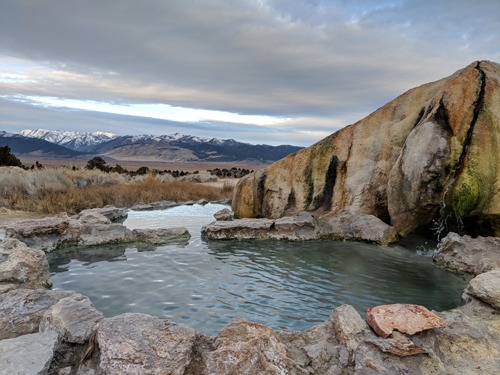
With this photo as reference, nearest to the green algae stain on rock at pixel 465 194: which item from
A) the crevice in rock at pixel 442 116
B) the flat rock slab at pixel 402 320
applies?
the crevice in rock at pixel 442 116

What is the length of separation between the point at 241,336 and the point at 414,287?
15.3 ft

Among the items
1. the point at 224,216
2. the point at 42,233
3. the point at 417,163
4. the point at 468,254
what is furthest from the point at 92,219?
the point at 468,254

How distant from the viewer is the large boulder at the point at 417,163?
30.9 ft

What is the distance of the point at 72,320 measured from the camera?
14.8 ft

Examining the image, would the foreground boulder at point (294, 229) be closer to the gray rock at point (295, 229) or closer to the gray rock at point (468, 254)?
the gray rock at point (295, 229)

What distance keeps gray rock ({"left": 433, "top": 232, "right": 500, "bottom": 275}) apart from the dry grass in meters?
13.8

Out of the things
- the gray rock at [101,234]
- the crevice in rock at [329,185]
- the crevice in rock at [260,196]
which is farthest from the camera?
the crevice in rock at [260,196]

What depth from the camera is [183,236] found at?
11898 mm

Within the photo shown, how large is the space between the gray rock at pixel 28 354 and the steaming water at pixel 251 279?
85.7 inches

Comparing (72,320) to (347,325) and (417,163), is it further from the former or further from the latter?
(417,163)

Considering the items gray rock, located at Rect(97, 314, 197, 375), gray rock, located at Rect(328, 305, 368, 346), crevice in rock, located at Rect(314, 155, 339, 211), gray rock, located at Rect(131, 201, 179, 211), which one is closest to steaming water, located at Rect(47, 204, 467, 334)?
gray rock, located at Rect(328, 305, 368, 346)

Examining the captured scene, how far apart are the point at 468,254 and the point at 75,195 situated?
50.1 feet

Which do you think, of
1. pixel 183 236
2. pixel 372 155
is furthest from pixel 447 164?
pixel 183 236

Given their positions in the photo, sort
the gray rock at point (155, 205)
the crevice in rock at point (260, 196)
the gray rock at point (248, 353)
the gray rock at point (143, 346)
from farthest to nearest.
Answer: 1. the gray rock at point (155, 205)
2. the crevice in rock at point (260, 196)
3. the gray rock at point (248, 353)
4. the gray rock at point (143, 346)
